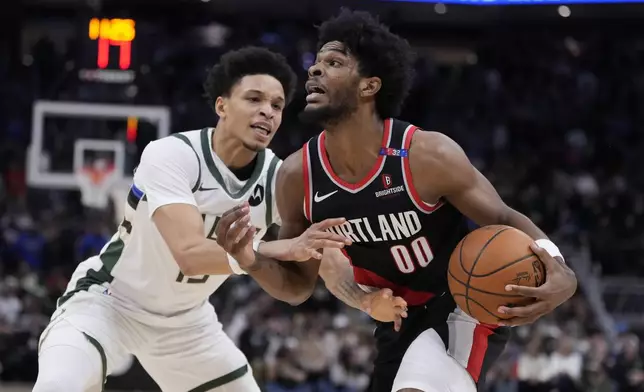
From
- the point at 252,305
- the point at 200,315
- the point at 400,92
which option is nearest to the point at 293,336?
the point at 252,305

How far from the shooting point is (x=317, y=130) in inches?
623

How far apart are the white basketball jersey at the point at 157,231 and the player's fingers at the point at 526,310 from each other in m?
1.68

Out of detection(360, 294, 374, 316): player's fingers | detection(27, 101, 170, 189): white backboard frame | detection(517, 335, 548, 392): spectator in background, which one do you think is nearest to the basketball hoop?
detection(27, 101, 170, 189): white backboard frame

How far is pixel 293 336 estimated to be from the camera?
12.0 metres

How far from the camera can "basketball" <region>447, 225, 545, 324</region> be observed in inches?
144

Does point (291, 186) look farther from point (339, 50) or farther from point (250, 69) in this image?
point (250, 69)

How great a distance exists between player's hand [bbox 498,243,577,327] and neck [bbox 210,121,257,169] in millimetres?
1770

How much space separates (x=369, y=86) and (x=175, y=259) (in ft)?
4.17

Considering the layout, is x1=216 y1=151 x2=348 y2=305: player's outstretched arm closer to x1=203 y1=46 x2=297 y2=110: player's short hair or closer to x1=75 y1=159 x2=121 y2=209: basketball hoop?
x1=203 y1=46 x2=297 y2=110: player's short hair

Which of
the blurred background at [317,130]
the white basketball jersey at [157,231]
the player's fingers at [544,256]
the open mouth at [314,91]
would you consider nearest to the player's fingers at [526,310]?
the player's fingers at [544,256]

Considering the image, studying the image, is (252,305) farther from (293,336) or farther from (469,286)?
(469,286)

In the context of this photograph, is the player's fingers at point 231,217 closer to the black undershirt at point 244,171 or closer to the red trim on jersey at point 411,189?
the red trim on jersey at point 411,189

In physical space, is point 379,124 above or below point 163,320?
above

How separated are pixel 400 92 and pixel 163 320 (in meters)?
1.73
